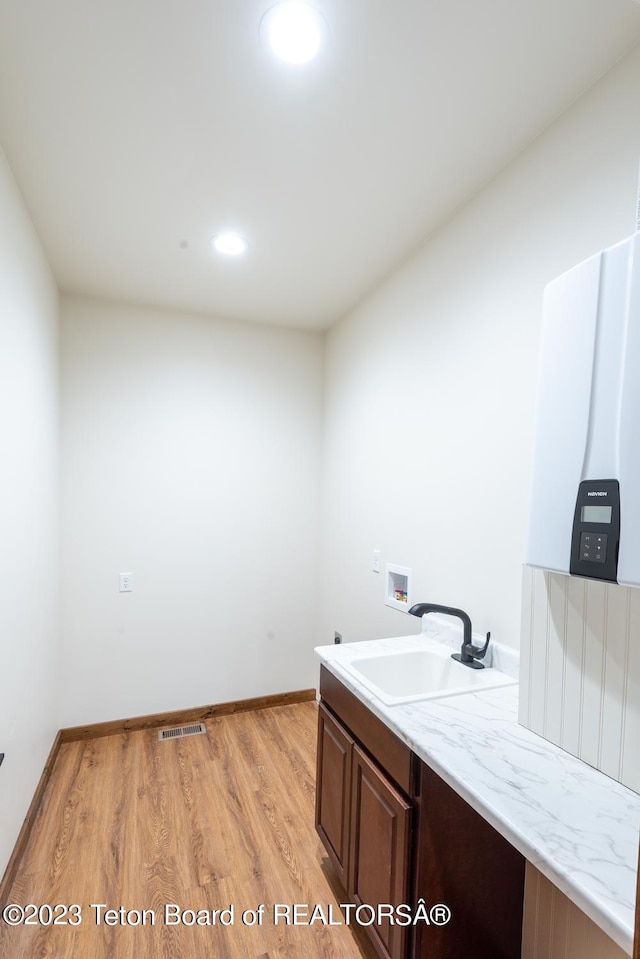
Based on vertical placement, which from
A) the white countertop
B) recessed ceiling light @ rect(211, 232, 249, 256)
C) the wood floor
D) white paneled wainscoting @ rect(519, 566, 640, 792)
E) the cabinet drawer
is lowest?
the wood floor

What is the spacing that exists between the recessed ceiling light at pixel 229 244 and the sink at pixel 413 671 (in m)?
1.97

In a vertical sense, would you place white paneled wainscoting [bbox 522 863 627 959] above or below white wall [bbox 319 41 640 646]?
below

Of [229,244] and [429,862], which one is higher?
[229,244]

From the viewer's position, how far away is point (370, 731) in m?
1.49

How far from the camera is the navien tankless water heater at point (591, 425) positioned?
907mm

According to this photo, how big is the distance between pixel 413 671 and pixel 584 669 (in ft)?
2.95

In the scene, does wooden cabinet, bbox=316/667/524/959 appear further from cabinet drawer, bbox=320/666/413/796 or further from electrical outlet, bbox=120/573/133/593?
electrical outlet, bbox=120/573/133/593

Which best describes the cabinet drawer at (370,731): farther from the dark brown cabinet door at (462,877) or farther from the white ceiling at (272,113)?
the white ceiling at (272,113)

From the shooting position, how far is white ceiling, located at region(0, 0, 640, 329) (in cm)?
121

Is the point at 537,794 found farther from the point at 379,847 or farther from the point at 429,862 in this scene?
the point at 379,847

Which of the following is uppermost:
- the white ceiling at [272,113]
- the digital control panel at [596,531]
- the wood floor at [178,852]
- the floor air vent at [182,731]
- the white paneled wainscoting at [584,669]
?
the white ceiling at [272,113]

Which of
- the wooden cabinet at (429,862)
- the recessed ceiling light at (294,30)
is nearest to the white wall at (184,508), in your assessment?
the wooden cabinet at (429,862)

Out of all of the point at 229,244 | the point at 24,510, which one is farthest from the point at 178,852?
the point at 229,244

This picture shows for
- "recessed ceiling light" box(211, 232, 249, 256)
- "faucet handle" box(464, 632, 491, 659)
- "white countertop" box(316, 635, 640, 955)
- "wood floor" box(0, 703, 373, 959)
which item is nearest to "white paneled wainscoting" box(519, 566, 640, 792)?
"white countertop" box(316, 635, 640, 955)
